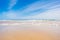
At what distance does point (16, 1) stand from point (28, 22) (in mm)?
369

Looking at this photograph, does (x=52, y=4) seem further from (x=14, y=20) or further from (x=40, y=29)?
(x=14, y=20)

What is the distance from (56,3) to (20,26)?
648mm

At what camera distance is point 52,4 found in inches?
42.7

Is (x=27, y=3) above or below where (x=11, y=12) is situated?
above

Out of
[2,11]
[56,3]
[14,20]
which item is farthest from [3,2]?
[56,3]

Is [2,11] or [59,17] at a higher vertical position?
[2,11]

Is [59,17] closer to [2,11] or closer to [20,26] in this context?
[20,26]

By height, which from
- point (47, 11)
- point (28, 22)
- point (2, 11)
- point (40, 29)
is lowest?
point (40, 29)

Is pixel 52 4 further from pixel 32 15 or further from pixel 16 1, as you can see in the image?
pixel 16 1

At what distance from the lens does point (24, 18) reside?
1109 millimetres

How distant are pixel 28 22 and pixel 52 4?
1.48ft

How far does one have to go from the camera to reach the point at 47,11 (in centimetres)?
109

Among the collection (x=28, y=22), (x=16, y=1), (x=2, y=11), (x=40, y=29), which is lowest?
(x=40, y=29)

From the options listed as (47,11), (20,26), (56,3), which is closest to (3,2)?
(20,26)
